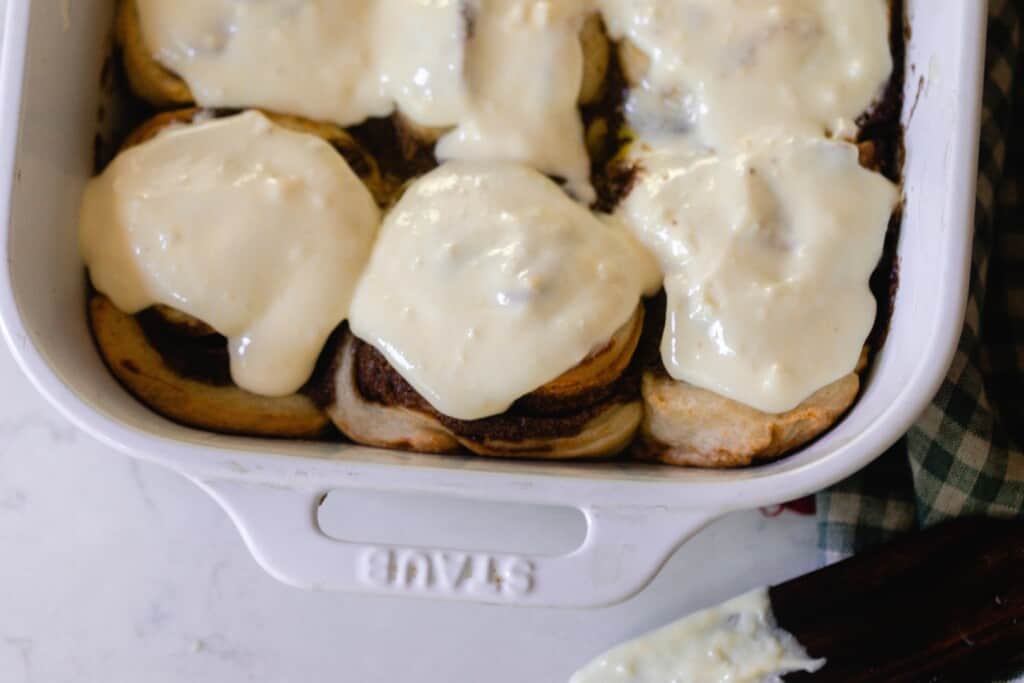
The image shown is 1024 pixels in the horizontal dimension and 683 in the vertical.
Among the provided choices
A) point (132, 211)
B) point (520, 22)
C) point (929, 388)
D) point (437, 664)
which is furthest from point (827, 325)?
point (132, 211)

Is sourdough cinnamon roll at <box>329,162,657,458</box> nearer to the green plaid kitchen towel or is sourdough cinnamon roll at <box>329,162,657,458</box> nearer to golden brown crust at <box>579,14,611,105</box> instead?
golden brown crust at <box>579,14,611,105</box>

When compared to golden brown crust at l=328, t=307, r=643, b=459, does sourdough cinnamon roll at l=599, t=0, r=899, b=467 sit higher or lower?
higher

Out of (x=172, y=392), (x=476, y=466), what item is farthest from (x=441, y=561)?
(x=172, y=392)

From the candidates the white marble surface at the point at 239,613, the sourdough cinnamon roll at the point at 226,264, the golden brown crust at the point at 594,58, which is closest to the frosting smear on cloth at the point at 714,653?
the white marble surface at the point at 239,613

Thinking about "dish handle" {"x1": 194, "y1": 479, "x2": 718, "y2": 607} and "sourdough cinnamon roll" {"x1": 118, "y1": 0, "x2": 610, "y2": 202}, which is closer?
"dish handle" {"x1": 194, "y1": 479, "x2": 718, "y2": 607}

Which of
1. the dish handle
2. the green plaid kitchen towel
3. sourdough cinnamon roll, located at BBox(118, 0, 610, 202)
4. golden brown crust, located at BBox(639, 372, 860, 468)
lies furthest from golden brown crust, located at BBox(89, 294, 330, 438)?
the green plaid kitchen towel

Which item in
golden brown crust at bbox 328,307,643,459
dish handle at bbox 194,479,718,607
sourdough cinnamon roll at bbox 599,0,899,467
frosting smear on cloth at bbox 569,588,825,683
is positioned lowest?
frosting smear on cloth at bbox 569,588,825,683

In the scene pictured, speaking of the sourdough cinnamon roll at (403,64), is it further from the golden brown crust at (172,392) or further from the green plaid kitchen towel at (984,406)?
the green plaid kitchen towel at (984,406)

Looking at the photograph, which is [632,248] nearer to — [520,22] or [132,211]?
[520,22]
